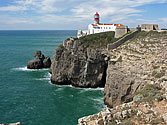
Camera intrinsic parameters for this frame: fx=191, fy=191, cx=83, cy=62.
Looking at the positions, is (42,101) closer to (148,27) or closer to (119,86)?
(119,86)

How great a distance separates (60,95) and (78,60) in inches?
454

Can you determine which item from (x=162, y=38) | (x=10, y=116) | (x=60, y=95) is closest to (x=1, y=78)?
(x=60, y=95)

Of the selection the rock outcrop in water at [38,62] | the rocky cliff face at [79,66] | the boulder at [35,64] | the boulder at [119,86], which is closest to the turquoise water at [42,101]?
the boulder at [119,86]

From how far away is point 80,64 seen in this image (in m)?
52.5

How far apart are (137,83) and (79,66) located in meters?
20.4

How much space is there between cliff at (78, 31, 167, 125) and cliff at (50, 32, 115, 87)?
421 cm

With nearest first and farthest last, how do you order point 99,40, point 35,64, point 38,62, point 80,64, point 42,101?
1. point 42,101
2. point 80,64
3. point 99,40
4. point 35,64
5. point 38,62

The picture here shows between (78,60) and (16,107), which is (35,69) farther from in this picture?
(16,107)

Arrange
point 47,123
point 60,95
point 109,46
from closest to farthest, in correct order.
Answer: point 47,123
point 60,95
point 109,46

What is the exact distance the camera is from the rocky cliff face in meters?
50.7

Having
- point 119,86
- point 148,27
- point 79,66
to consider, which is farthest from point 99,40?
point 119,86

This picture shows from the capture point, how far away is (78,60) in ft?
172

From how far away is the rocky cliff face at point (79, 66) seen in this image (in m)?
50.7

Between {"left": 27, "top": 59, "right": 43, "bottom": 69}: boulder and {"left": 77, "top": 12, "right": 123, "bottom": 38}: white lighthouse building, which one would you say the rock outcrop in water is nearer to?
{"left": 27, "top": 59, "right": 43, "bottom": 69}: boulder
